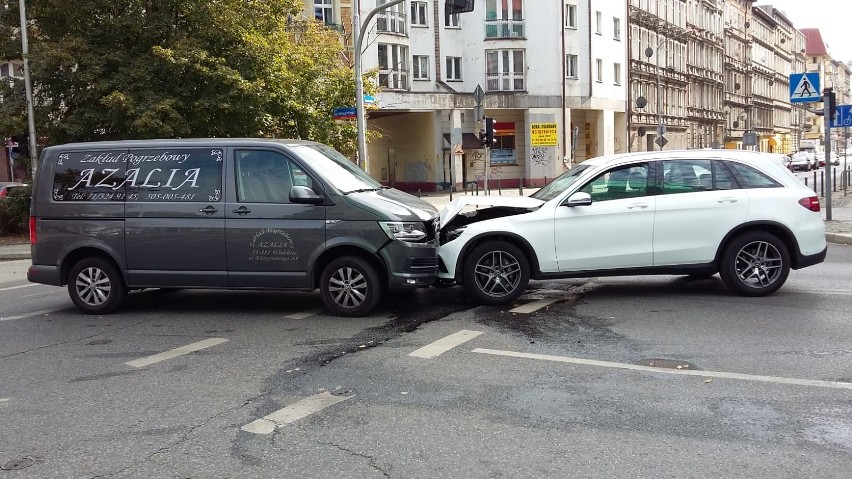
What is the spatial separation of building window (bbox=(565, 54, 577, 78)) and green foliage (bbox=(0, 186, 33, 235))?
31.2m

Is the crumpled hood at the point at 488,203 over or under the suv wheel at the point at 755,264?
over

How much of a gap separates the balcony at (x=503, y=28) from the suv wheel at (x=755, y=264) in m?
35.6

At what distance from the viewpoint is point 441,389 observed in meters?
5.56

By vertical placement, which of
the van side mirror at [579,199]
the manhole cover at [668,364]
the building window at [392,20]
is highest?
the building window at [392,20]

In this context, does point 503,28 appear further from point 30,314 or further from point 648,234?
point 30,314

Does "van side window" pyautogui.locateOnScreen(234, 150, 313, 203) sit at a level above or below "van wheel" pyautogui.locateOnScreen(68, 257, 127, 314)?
above

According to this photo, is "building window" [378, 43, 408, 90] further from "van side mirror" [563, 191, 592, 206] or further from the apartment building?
"van side mirror" [563, 191, 592, 206]

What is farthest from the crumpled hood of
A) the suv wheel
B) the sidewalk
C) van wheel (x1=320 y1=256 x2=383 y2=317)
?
the sidewalk

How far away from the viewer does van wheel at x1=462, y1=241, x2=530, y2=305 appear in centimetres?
855

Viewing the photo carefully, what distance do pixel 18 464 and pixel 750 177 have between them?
7857 mm

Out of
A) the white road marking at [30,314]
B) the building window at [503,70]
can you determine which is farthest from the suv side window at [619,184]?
the building window at [503,70]

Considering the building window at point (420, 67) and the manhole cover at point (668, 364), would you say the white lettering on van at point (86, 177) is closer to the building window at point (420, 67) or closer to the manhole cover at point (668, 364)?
the manhole cover at point (668, 364)

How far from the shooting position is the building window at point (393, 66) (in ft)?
127

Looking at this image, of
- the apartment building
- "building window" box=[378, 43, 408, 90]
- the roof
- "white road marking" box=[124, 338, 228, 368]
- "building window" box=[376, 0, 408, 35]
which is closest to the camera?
"white road marking" box=[124, 338, 228, 368]
